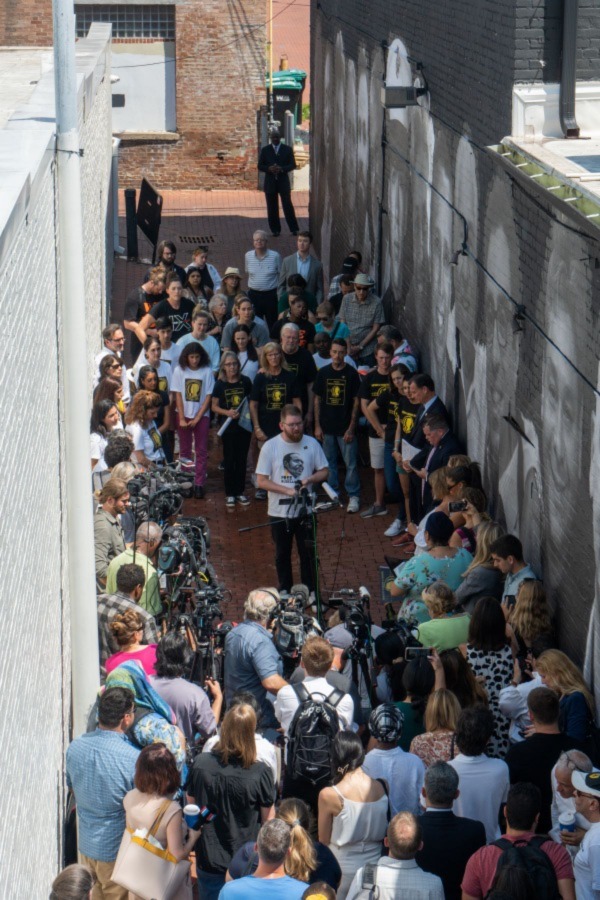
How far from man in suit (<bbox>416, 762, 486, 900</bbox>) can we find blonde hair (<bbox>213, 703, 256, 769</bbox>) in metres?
0.85

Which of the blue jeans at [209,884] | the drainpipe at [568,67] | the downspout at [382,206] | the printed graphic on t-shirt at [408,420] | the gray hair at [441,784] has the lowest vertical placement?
the blue jeans at [209,884]

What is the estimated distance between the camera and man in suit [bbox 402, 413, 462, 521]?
37.2ft

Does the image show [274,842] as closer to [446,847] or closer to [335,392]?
[446,847]

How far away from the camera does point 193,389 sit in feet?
42.9

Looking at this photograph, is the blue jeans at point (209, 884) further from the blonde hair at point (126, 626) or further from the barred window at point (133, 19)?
the barred window at point (133, 19)

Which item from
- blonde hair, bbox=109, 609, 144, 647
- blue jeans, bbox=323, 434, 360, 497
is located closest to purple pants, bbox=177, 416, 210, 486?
blue jeans, bbox=323, 434, 360, 497

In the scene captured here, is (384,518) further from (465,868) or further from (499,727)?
(465,868)

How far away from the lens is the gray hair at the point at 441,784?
623 cm

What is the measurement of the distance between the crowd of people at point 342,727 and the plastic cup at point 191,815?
1cm

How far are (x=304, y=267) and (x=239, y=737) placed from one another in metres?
11.6

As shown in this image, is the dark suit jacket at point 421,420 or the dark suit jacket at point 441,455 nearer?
the dark suit jacket at point 441,455

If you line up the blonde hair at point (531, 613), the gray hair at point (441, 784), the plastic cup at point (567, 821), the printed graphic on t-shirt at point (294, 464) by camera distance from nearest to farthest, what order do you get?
the gray hair at point (441, 784) < the plastic cup at point (567, 821) < the blonde hair at point (531, 613) < the printed graphic on t-shirt at point (294, 464)

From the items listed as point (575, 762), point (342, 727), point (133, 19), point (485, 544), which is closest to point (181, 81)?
point (133, 19)

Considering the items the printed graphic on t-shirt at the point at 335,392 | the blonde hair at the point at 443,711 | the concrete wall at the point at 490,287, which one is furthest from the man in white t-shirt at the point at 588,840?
the printed graphic on t-shirt at the point at 335,392
